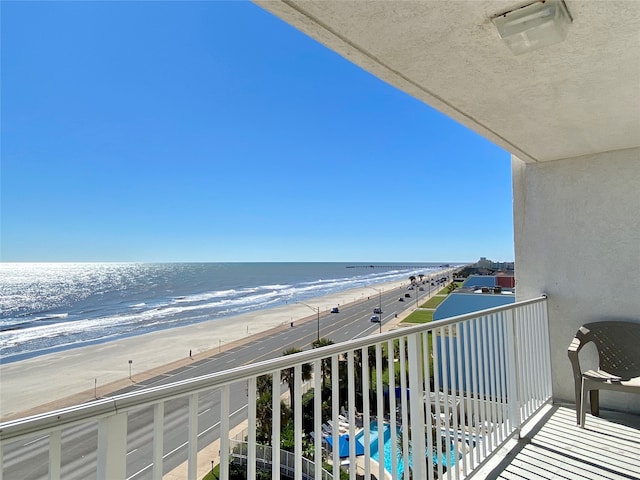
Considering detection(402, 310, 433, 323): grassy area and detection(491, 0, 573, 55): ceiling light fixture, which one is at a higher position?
detection(491, 0, 573, 55): ceiling light fixture

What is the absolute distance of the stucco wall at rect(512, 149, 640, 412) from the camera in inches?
123

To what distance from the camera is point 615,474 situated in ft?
6.93

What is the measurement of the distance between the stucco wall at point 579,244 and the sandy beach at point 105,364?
1500 cm

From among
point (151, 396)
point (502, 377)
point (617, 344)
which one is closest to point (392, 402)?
point (151, 396)

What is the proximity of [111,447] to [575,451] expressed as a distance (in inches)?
109

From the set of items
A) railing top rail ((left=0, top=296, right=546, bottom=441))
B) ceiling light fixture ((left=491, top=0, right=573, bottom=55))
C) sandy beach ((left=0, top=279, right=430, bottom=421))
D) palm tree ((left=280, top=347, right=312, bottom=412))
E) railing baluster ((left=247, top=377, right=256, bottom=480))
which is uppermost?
ceiling light fixture ((left=491, top=0, right=573, bottom=55))

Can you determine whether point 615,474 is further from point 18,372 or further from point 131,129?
point 131,129

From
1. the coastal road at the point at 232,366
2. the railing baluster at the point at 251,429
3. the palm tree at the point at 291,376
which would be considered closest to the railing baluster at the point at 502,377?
the palm tree at the point at 291,376

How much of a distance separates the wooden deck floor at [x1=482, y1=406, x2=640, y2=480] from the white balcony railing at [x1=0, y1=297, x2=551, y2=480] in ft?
0.40

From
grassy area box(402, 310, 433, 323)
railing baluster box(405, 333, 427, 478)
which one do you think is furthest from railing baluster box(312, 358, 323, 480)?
grassy area box(402, 310, 433, 323)

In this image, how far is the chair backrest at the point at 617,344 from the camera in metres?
2.89

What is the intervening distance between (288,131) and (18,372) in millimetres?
19825

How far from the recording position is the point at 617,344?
299 centimetres

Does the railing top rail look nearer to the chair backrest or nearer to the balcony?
the balcony
